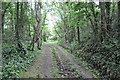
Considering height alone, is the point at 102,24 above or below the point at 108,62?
above

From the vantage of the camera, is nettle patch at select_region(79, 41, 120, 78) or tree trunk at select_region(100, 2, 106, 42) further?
tree trunk at select_region(100, 2, 106, 42)

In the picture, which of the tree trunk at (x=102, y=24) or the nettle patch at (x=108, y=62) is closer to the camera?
the nettle patch at (x=108, y=62)

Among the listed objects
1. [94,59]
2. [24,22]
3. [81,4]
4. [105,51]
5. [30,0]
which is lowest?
[94,59]

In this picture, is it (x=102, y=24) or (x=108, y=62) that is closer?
(x=108, y=62)

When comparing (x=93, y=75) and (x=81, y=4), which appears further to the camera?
(x=81, y=4)

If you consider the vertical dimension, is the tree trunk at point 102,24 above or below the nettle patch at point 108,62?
above

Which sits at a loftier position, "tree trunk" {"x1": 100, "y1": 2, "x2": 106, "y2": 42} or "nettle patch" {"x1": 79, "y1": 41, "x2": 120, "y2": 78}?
"tree trunk" {"x1": 100, "y1": 2, "x2": 106, "y2": 42}

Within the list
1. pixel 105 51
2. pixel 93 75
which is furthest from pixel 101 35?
pixel 93 75

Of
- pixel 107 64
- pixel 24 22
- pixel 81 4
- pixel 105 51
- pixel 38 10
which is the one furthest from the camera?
pixel 38 10

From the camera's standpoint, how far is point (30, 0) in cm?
1398

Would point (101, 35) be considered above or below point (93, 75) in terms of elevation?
above

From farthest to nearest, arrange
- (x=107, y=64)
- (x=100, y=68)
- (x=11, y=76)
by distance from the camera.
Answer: (x=100, y=68)
(x=107, y=64)
(x=11, y=76)

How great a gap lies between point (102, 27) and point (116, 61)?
3.67 metres

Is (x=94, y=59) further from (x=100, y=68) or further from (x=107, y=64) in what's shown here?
(x=107, y=64)
